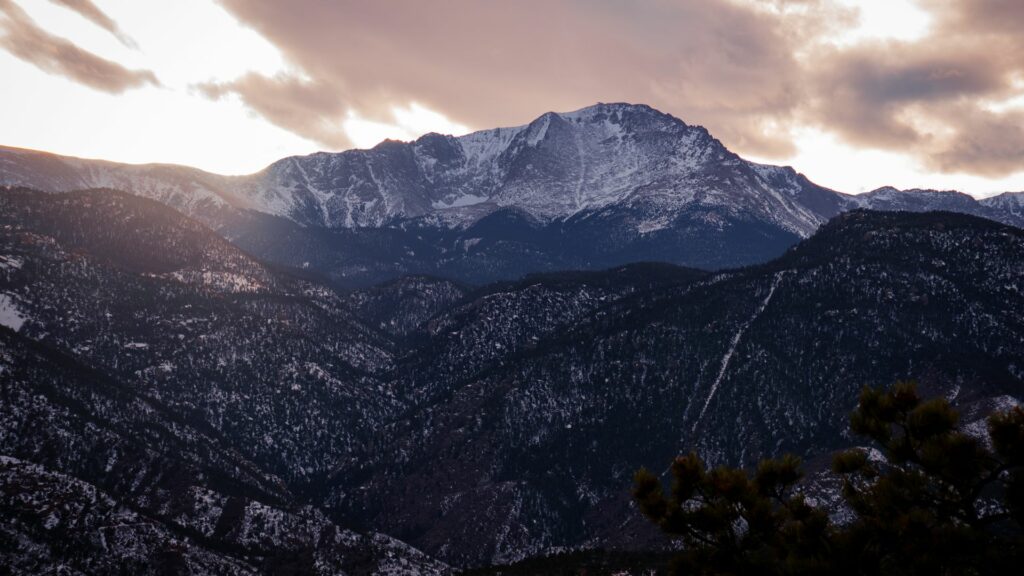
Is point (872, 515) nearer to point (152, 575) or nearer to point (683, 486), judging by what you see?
point (683, 486)

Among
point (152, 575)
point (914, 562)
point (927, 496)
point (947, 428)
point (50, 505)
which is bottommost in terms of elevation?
point (152, 575)

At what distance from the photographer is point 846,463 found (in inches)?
841

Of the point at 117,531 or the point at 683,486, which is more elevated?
the point at 683,486

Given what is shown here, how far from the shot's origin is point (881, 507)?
1872 cm

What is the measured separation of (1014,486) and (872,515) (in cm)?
382

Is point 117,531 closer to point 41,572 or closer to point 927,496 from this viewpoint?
point 41,572

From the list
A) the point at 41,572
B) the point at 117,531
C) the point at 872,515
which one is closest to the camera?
the point at 872,515

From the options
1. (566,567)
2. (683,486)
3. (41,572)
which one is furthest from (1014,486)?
(41,572)

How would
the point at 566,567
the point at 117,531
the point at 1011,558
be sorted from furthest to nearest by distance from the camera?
the point at 117,531 < the point at 566,567 < the point at 1011,558

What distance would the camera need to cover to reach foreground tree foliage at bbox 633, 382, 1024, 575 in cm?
1716

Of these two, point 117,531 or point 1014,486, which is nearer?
point 1014,486

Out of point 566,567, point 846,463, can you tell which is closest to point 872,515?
point 846,463

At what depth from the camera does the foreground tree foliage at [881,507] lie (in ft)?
56.3

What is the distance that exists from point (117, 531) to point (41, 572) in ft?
103
